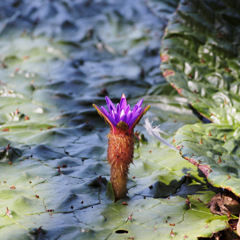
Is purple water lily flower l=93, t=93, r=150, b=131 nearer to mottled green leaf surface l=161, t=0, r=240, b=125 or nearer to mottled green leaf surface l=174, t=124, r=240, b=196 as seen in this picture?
mottled green leaf surface l=174, t=124, r=240, b=196

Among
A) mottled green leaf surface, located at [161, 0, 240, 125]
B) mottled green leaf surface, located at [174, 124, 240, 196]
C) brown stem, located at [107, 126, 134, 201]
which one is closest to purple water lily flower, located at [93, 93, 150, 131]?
brown stem, located at [107, 126, 134, 201]

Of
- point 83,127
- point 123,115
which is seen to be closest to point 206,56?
point 83,127

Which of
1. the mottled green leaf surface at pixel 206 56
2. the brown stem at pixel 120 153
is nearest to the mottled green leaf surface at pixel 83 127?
the brown stem at pixel 120 153

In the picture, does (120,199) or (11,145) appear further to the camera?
(11,145)

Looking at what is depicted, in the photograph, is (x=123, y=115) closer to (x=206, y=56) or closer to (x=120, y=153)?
(x=120, y=153)

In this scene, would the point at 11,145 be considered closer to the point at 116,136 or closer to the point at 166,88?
the point at 116,136

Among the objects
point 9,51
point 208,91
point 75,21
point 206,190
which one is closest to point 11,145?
point 206,190
